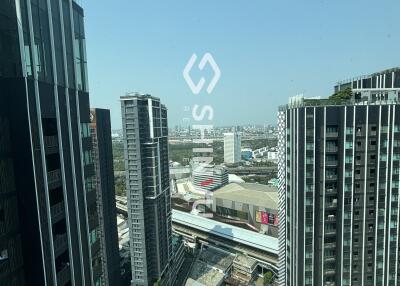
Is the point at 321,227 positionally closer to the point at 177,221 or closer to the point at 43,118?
the point at 43,118

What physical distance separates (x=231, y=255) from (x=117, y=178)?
2323 cm

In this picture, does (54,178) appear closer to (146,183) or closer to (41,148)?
(41,148)

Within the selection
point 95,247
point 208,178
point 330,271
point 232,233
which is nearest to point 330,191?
point 330,271

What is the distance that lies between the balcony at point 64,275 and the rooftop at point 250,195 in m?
22.4

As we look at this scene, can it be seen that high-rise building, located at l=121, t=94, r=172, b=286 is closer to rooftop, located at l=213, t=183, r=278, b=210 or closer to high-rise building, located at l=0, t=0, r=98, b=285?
high-rise building, located at l=0, t=0, r=98, b=285

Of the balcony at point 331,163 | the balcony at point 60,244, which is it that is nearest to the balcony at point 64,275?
the balcony at point 60,244

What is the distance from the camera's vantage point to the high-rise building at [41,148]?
11.6 ft

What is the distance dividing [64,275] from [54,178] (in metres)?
1.58

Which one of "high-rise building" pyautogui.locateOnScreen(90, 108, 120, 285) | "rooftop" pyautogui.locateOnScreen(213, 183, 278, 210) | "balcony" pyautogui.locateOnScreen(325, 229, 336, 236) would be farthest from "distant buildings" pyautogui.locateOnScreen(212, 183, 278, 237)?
"balcony" pyautogui.locateOnScreen(325, 229, 336, 236)

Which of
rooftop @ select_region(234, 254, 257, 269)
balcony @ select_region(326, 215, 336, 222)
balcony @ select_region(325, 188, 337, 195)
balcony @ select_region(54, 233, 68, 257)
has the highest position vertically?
balcony @ select_region(54, 233, 68, 257)

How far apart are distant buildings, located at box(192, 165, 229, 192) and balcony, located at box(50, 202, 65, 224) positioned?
2369 centimetres

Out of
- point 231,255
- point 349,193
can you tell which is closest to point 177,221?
point 231,255

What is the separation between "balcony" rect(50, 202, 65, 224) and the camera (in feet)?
13.7

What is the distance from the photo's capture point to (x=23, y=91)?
3.58 metres
